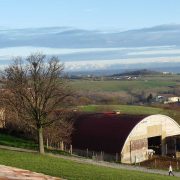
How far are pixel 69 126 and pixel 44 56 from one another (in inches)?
392

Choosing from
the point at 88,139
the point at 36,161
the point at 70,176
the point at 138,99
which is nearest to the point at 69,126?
the point at 88,139

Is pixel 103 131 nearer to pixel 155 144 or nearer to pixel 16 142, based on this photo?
pixel 155 144

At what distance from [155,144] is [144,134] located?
563 centimetres

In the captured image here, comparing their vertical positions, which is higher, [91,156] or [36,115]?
[36,115]

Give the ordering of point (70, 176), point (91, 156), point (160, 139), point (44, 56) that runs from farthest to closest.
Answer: point (160, 139) → point (91, 156) → point (44, 56) → point (70, 176)

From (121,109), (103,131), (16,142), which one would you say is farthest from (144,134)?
(121,109)

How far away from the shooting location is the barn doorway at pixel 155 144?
57694mm

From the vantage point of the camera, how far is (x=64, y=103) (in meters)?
44.9

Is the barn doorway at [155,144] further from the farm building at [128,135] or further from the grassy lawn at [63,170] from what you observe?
the grassy lawn at [63,170]

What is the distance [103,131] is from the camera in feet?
178

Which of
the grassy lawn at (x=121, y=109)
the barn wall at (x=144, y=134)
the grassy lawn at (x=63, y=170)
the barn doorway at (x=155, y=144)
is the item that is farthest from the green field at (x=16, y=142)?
the grassy lawn at (x=121, y=109)

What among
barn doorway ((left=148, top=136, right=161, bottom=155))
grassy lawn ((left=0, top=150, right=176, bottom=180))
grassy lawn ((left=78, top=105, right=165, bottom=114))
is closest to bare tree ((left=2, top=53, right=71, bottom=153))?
grassy lawn ((left=0, top=150, right=176, bottom=180))

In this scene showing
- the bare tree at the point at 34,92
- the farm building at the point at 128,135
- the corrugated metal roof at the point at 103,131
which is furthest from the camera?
the corrugated metal roof at the point at 103,131

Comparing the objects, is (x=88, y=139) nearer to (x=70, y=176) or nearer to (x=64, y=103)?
(x=64, y=103)
